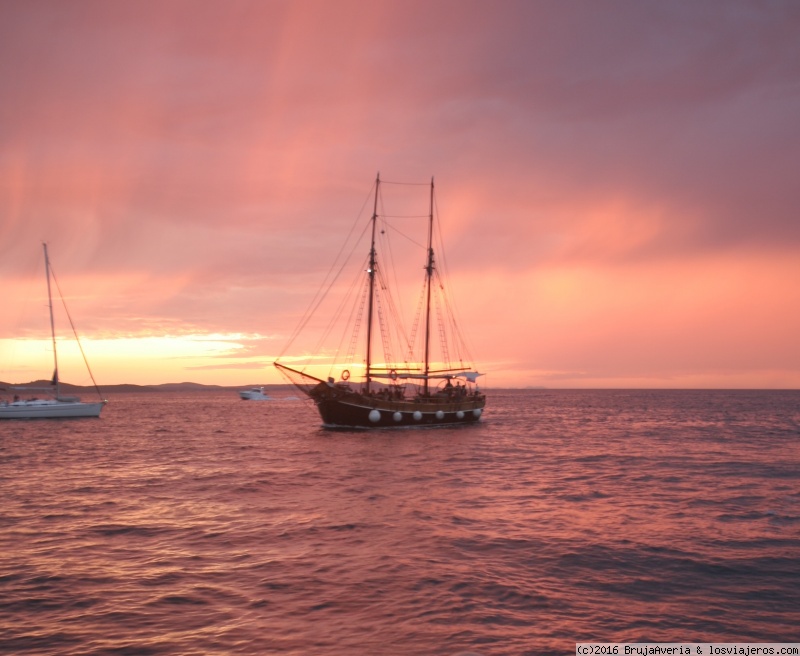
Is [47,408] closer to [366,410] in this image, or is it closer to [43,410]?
[43,410]

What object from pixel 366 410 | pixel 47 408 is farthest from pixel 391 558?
pixel 47 408

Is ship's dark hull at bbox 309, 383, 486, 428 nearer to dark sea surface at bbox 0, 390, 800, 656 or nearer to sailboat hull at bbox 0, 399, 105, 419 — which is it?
dark sea surface at bbox 0, 390, 800, 656

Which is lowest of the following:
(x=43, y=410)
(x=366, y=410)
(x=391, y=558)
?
(x=43, y=410)

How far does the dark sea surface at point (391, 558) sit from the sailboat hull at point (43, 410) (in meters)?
50.4

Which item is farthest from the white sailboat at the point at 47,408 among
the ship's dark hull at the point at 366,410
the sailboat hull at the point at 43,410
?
the ship's dark hull at the point at 366,410

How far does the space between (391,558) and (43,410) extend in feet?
266

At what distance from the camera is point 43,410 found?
85.9 m

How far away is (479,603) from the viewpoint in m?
14.7

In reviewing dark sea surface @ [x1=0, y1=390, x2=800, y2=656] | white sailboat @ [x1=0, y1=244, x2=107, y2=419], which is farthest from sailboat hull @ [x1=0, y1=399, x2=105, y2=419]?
dark sea surface @ [x1=0, y1=390, x2=800, y2=656]

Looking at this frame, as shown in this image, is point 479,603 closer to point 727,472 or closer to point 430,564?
point 430,564

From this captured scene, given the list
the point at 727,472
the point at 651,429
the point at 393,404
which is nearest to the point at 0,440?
the point at 393,404

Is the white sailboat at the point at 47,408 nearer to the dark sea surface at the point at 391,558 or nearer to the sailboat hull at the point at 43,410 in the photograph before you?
the sailboat hull at the point at 43,410

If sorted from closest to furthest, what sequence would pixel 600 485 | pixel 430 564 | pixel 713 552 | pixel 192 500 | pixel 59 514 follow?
pixel 430 564 → pixel 713 552 → pixel 59 514 → pixel 192 500 → pixel 600 485

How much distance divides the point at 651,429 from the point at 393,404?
33722 millimetres
